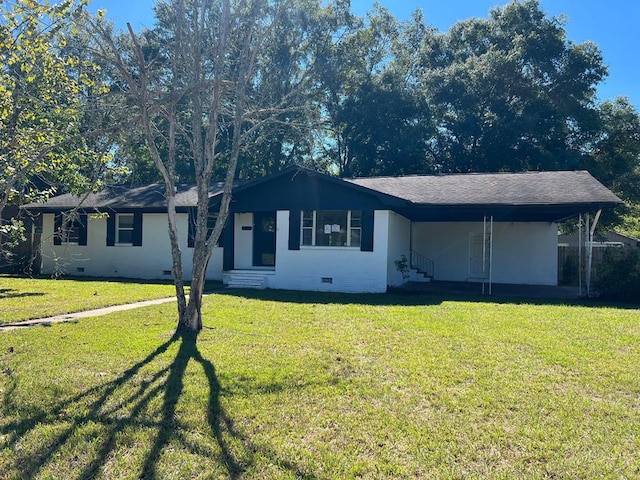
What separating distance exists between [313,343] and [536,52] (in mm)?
26231

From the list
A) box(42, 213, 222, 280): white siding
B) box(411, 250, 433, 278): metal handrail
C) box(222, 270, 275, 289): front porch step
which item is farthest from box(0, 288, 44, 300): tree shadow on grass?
box(411, 250, 433, 278): metal handrail

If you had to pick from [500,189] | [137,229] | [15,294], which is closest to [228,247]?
[137,229]

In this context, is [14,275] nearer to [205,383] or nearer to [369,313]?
[369,313]

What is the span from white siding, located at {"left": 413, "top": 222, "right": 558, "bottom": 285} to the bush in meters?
4.75

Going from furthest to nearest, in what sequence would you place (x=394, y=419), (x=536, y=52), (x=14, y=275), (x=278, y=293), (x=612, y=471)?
1. (x=536, y=52)
2. (x=14, y=275)
3. (x=278, y=293)
4. (x=394, y=419)
5. (x=612, y=471)

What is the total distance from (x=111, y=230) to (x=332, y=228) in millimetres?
9672

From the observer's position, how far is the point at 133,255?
1852cm

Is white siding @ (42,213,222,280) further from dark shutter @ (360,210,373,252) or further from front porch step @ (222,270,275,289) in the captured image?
dark shutter @ (360,210,373,252)

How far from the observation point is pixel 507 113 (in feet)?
87.7

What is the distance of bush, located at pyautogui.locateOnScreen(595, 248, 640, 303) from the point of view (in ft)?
42.3

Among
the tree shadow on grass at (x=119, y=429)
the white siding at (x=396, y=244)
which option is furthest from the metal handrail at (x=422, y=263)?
the tree shadow on grass at (x=119, y=429)

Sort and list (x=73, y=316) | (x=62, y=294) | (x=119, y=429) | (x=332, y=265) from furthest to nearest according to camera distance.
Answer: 1. (x=332, y=265)
2. (x=62, y=294)
3. (x=73, y=316)
4. (x=119, y=429)

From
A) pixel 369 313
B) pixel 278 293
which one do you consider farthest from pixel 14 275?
pixel 369 313

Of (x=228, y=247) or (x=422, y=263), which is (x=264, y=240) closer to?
(x=228, y=247)
